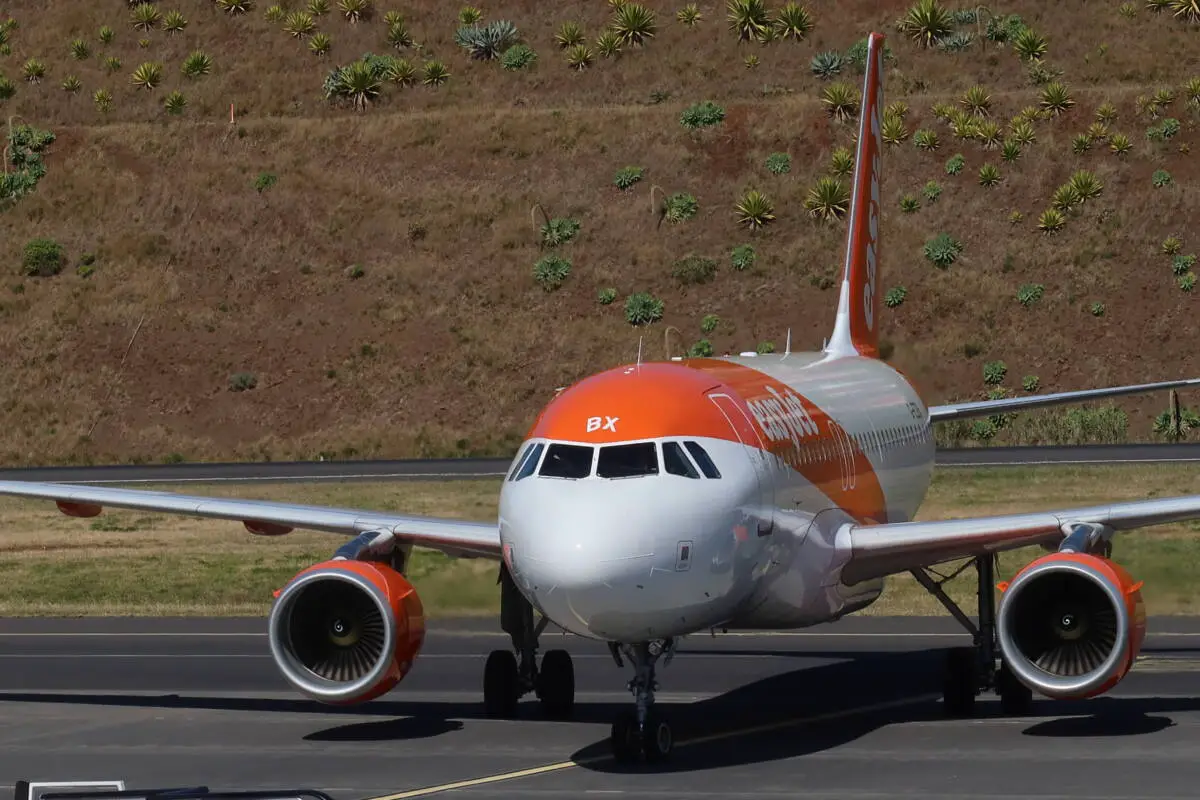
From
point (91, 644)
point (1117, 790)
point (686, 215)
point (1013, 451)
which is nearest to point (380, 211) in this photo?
point (686, 215)

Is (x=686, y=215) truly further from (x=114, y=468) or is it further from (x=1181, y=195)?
(x=114, y=468)

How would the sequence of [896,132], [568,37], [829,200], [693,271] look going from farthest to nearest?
[568,37], [896,132], [829,200], [693,271]

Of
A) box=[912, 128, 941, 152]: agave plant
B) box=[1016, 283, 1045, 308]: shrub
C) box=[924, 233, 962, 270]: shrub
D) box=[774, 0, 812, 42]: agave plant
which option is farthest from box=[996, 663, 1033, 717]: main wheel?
box=[774, 0, 812, 42]: agave plant

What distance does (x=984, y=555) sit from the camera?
76.6ft

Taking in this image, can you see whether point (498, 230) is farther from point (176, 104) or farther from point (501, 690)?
point (501, 690)

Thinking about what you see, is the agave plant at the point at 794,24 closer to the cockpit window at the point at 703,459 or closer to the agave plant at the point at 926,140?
the agave plant at the point at 926,140

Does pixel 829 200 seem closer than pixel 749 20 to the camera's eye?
Yes

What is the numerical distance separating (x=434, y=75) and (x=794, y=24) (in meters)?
18.6

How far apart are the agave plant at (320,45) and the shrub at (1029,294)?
136ft

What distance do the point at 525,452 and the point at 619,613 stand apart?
215 cm

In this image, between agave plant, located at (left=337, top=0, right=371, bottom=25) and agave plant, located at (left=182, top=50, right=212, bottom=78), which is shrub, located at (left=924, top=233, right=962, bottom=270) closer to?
agave plant, located at (left=337, top=0, right=371, bottom=25)

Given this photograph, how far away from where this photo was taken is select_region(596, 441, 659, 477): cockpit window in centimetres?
1814

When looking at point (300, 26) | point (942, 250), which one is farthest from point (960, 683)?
point (300, 26)

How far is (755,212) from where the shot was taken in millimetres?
90750
